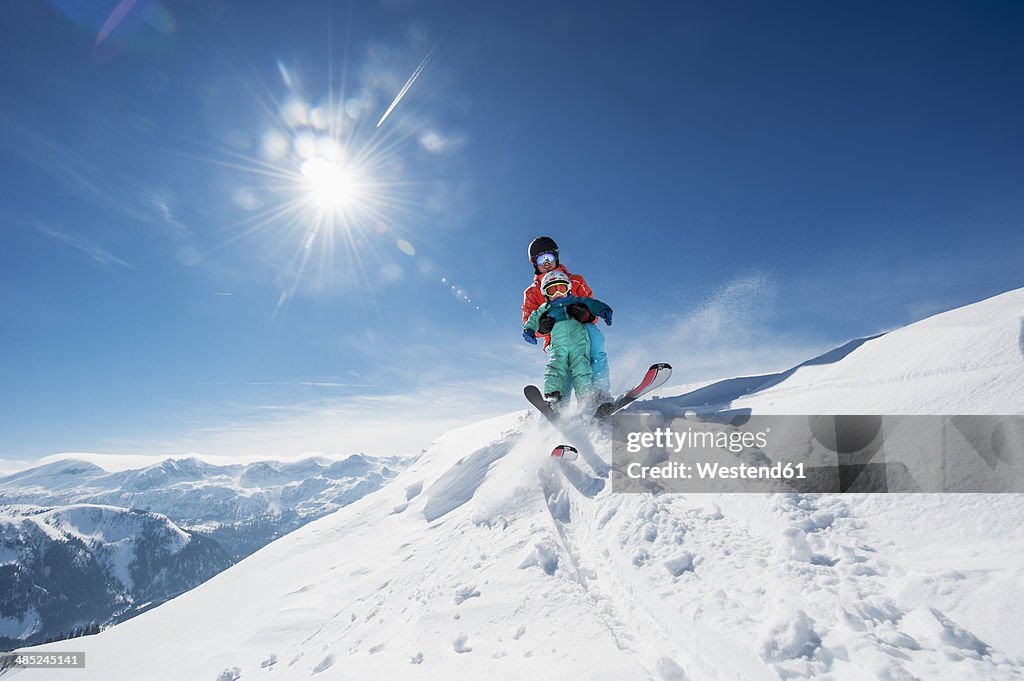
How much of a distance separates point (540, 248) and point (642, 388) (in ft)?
12.3

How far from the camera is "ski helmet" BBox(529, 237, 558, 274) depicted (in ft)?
30.2

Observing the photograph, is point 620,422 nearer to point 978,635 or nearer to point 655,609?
point 655,609

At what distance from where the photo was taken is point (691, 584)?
365cm

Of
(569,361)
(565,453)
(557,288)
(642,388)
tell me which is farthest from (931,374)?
(557,288)

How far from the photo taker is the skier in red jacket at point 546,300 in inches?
311

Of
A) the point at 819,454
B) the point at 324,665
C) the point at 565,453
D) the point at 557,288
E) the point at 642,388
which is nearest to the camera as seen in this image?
the point at 324,665

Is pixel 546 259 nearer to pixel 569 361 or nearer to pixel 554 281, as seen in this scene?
pixel 554 281

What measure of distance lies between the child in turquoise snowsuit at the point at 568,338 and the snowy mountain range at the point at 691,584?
1.26m

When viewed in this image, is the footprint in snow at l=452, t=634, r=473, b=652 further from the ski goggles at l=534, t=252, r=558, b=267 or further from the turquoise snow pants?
the ski goggles at l=534, t=252, r=558, b=267

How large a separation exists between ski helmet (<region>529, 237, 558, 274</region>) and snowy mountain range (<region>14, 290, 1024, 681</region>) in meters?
4.09

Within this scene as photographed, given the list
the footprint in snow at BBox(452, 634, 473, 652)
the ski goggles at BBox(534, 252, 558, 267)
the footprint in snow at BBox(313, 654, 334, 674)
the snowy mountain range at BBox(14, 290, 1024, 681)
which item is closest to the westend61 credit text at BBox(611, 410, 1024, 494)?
the snowy mountain range at BBox(14, 290, 1024, 681)

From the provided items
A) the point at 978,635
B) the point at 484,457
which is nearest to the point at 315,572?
the point at 484,457

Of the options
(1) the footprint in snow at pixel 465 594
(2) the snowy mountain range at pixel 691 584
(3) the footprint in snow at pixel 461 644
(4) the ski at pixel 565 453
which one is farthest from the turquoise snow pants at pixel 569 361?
(3) the footprint in snow at pixel 461 644

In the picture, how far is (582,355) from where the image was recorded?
25.8 ft
